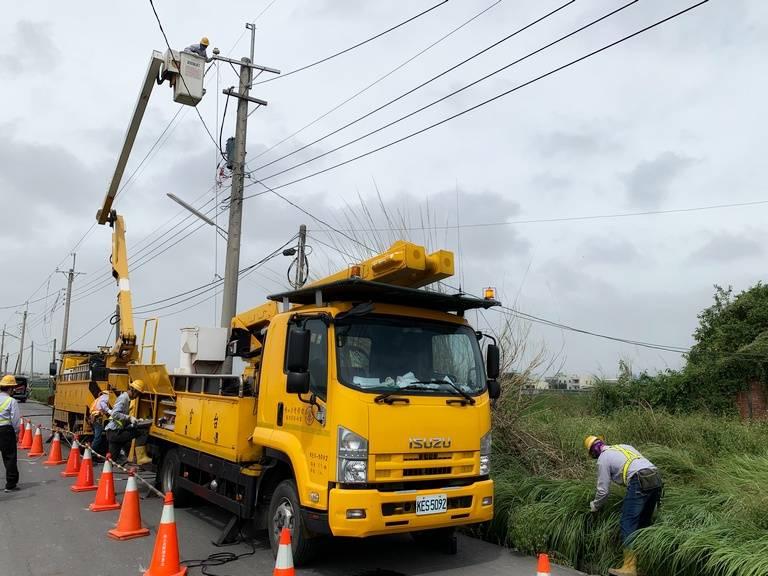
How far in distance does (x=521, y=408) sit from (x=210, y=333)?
518cm

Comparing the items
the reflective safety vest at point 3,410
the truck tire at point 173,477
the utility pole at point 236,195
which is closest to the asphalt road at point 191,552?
the truck tire at point 173,477

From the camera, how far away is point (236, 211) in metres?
14.8

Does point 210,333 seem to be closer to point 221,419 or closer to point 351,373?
point 221,419

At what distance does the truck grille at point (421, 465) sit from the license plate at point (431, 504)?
7.6 inches

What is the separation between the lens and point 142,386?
10.6 meters

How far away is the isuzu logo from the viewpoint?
17.7ft

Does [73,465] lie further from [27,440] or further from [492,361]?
[492,361]

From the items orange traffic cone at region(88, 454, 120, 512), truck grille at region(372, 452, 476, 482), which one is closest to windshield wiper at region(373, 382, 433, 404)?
truck grille at region(372, 452, 476, 482)

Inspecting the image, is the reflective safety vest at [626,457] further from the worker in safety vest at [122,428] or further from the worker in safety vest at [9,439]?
the worker in safety vest at [9,439]

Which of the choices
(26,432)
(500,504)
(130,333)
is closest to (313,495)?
(500,504)

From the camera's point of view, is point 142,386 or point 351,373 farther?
point 142,386

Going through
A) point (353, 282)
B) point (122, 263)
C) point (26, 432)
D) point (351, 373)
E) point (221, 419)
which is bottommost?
point (26, 432)

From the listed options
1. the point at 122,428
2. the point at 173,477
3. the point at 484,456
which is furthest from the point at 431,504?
the point at 122,428

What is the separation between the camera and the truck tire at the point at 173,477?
28.0 ft
